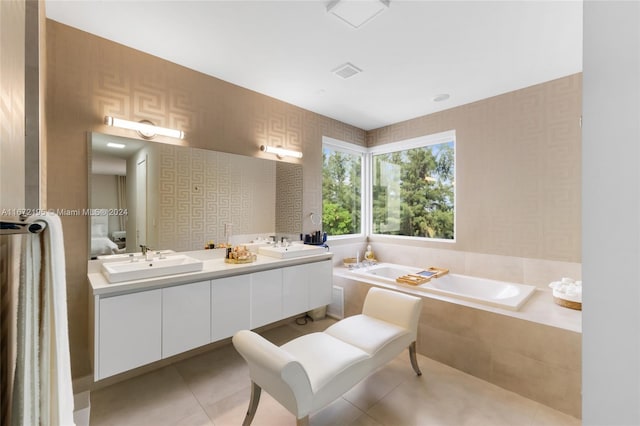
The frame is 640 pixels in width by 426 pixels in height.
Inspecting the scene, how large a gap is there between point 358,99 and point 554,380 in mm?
3060

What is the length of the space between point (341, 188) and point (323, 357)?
2.78 metres

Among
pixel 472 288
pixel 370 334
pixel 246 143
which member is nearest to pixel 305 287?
pixel 370 334

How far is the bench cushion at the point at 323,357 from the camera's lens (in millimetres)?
1619

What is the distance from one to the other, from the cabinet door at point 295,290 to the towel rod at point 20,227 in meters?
2.26

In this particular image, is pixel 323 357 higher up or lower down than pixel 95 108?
lower down

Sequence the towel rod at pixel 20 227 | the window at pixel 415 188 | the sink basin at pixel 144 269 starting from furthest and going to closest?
the window at pixel 415 188 → the sink basin at pixel 144 269 → the towel rod at pixel 20 227

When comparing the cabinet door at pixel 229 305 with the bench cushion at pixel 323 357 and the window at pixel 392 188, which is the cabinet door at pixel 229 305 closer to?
the bench cushion at pixel 323 357

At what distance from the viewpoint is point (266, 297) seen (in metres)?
2.57

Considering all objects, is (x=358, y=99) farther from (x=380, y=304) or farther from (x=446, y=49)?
(x=380, y=304)

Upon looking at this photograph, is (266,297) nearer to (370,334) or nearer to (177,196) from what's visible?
(370,334)

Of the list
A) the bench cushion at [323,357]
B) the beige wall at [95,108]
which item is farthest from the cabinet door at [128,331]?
the bench cushion at [323,357]

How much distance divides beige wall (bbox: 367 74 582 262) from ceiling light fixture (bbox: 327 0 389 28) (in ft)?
6.71

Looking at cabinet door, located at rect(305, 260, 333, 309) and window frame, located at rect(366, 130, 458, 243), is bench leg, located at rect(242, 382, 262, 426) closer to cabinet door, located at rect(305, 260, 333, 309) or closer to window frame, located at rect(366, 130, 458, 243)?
cabinet door, located at rect(305, 260, 333, 309)

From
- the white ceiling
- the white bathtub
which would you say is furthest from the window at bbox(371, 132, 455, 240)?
the white ceiling
